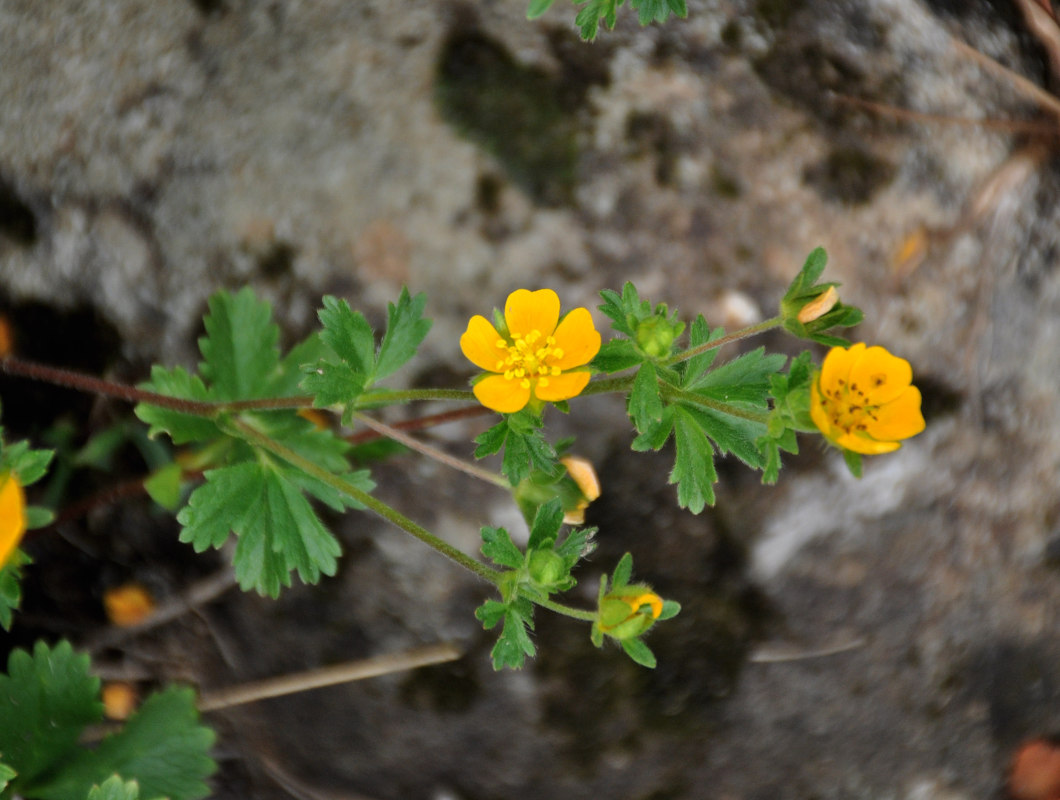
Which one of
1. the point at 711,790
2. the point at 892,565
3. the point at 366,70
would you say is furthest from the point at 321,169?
the point at 711,790

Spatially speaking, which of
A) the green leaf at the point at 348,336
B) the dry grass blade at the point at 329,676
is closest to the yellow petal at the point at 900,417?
the green leaf at the point at 348,336

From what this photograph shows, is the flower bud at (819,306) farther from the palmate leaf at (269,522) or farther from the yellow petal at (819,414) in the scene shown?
the palmate leaf at (269,522)

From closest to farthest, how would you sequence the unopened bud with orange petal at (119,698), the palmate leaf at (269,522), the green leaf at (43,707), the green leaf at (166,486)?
the palmate leaf at (269,522), the green leaf at (166,486), the green leaf at (43,707), the unopened bud with orange petal at (119,698)

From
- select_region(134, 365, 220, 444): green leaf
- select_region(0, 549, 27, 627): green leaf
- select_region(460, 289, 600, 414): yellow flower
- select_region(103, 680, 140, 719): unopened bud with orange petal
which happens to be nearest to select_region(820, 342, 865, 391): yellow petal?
select_region(460, 289, 600, 414): yellow flower

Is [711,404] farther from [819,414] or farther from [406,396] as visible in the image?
[406,396]

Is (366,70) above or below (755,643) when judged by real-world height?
above

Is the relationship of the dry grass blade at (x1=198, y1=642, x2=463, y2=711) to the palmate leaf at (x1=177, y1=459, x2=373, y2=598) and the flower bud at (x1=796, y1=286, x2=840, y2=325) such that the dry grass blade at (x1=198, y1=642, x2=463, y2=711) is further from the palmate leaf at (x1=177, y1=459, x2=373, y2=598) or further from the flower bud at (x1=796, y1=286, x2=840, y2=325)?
the flower bud at (x1=796, y1=286, x2=840, y2=325)

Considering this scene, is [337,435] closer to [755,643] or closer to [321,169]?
[321,169]
